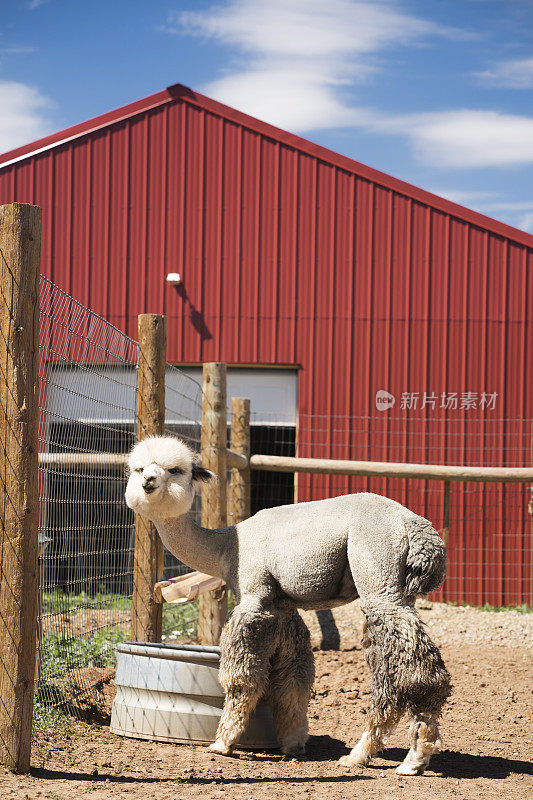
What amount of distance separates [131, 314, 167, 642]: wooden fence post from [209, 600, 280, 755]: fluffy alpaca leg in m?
1.17

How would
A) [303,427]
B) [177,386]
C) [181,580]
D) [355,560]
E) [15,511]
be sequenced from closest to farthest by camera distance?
[15,511] → [355,560] → [181,580] → [177,386] → [303,427]

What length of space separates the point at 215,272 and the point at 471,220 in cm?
339

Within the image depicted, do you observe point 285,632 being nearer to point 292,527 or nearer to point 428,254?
point 292,527

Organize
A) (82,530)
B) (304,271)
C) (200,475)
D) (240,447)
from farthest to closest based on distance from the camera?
(304,271)
(240,447)
(82,530)
(200,475)

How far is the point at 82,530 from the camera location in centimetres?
596

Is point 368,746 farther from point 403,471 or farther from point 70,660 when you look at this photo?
point 403,471

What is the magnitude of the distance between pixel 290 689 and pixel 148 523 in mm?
1478

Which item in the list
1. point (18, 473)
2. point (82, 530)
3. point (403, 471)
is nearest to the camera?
point (18, 473)

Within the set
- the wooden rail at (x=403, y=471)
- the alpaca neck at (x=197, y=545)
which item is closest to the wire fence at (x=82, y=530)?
the alpaca neck at (x=197, y=545)

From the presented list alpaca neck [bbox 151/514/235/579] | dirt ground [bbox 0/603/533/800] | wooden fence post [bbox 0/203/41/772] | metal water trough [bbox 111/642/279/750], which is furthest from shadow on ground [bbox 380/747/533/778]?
wooden fence post [bbox 0/203/41/772]

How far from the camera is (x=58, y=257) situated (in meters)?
12.9

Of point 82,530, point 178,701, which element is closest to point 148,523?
point 82,530

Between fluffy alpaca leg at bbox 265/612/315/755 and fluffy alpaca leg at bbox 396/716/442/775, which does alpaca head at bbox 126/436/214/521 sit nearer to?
fluffy alpaca leg at bbox 265/612/315/755

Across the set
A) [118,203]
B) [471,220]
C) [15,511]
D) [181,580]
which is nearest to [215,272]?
[118,203]
